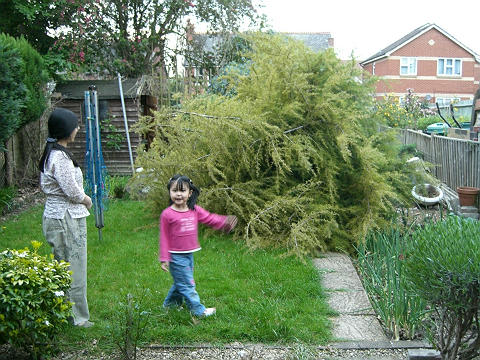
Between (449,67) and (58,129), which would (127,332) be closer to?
(58,129)

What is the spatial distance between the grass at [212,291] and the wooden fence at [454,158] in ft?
17.7

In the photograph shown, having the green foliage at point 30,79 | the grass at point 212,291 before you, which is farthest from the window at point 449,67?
the grass at point 212,291

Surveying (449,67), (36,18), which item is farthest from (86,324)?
(449,67)

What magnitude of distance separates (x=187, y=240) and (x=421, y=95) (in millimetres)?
36461

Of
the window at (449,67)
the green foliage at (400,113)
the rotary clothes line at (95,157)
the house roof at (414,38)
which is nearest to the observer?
the rotary clothes line at (95,157)

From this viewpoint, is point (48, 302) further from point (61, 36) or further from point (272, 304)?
point (61, 36)

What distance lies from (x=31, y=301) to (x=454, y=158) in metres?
9.65

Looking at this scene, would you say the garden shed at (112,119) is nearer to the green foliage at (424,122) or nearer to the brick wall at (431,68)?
the green foliage at (424,122)

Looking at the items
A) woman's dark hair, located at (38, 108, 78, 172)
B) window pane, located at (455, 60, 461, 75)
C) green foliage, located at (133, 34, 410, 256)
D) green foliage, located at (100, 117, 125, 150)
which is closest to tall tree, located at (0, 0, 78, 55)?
green foliage, located at (100, 117, 125, 150)

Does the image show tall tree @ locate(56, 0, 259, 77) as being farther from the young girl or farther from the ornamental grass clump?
the ornamental grass clump

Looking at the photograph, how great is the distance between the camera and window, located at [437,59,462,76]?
37219mm

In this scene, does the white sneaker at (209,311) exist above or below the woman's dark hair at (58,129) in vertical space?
below

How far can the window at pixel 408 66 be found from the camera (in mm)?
36969

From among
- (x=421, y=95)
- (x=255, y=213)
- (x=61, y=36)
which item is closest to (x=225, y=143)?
(x=255, y=213)
